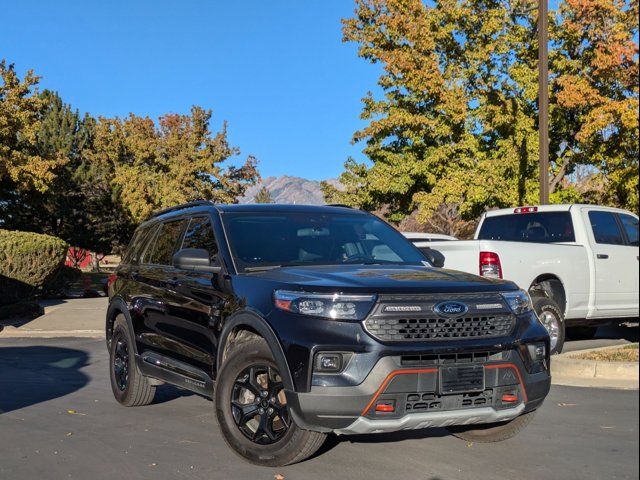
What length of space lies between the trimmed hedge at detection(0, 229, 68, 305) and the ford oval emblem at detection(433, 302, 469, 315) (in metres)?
16.6

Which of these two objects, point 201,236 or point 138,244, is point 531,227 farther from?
point 201,236

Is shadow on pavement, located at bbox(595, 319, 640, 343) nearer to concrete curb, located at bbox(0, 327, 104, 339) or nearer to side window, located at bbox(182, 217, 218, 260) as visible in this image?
side window, located at bbox(182, 217, 218, 260)

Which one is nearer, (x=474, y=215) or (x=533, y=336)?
(x=533, y=336)

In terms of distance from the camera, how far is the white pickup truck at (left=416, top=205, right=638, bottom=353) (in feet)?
31.0

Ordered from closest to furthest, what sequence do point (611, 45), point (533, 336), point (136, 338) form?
point (533, 336) → point (136, 338) → point (611, 45)

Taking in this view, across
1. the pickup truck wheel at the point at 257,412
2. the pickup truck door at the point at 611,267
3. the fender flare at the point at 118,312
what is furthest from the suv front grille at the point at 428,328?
the pickup truck door at the point at 611,267

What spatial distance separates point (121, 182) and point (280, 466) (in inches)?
1684

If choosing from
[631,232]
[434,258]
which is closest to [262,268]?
[434,258]

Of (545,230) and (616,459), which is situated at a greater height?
(545,230)

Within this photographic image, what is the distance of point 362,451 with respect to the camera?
5555mm

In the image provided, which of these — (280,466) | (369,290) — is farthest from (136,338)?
(369,290)

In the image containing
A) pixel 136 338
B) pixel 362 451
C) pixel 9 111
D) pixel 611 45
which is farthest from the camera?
pixel 9 111

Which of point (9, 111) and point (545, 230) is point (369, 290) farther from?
point (9, 111)

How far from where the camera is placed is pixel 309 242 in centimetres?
609
